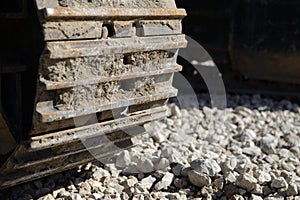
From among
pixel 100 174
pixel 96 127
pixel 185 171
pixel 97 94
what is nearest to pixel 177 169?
pixel 185 171

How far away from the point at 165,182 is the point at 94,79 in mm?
858

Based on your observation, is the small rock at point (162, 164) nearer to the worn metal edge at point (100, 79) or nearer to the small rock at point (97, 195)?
the small rock at point (97, 195)

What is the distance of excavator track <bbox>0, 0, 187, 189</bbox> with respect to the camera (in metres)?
1.81

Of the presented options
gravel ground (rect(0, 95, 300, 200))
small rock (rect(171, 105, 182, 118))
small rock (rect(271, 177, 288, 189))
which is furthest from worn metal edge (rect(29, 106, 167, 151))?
small rock (rect(171, 105, 182, 118))

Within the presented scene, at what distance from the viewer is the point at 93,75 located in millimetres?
1956

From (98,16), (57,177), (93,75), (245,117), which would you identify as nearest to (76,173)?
(57,177)

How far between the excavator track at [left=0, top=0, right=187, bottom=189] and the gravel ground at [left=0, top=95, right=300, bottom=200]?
253 millimetres

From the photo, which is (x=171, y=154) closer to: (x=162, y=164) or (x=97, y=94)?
Answer: (x=162, y=164)

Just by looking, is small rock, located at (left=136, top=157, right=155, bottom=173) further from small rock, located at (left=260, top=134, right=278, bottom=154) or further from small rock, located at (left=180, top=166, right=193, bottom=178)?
small rock, located at (left=260, top=134, right=278, bottom=154)

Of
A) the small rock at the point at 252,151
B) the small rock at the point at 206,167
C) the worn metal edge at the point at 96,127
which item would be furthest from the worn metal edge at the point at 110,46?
the small rock at the point at 252,151

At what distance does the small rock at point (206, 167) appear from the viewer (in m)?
2.62

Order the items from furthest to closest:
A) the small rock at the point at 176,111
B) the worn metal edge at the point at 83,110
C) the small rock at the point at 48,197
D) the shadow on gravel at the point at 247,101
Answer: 1. the shadow on gravel at the point at 247,101
2. the small rock at the point at 176,111
3. the small rock at the point at 48,197
4. the worn metal edge at the point at 83,110

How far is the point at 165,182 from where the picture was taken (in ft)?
8.62

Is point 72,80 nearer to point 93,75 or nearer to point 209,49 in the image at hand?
point 93,75
